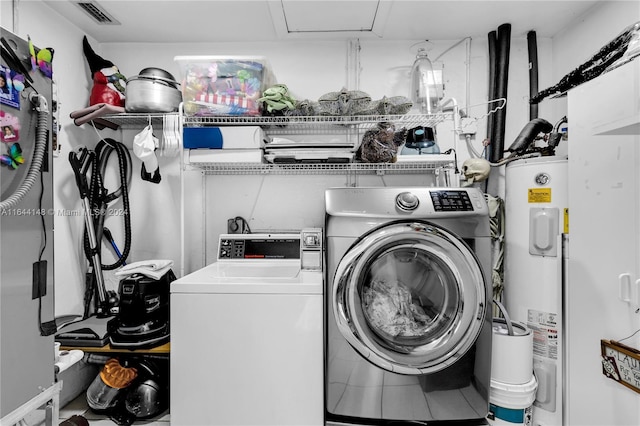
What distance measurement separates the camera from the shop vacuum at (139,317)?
64.4 inches

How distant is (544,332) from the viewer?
1.74 m

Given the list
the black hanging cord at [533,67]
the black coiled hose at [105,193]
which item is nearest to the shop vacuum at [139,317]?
the black coiled hose at [105,193]

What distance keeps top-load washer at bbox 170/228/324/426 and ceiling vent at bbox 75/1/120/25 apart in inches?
74.1

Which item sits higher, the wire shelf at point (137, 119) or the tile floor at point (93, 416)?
the wire shelf at point (137, 119)

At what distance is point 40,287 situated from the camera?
1.04 metres

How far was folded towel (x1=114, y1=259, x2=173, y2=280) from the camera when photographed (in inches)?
67.3

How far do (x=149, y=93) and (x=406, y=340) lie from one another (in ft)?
6.75

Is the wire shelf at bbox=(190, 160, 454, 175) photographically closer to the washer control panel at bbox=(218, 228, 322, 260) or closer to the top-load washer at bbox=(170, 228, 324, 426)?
the washer control panel at bbox=(218, 228, 322, 260)

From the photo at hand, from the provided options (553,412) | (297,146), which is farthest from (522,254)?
(297,146)

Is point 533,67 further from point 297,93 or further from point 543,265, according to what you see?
point 297,93

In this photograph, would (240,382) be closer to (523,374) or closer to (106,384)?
(106,384)

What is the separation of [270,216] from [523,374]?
5.99 feet

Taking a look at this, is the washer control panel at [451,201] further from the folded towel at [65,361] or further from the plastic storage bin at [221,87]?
the folded towel at [65,361]

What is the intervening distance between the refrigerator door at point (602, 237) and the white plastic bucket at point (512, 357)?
22cm
